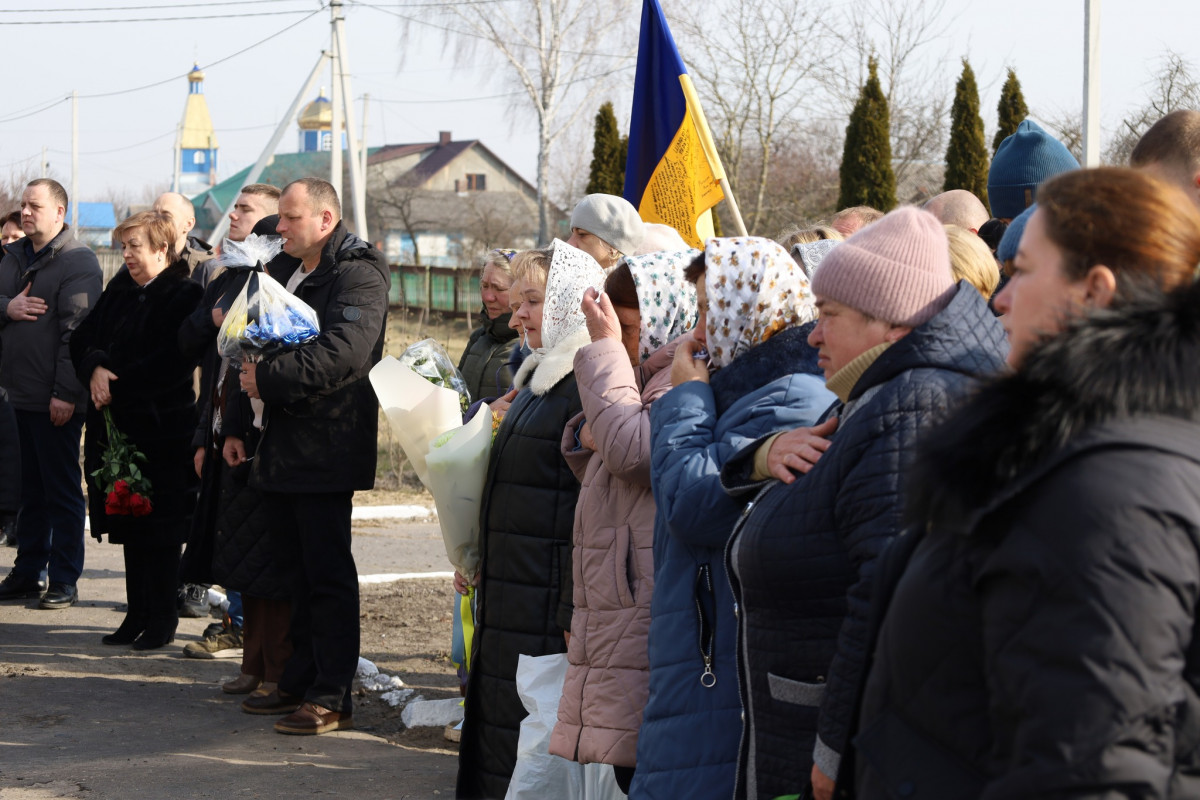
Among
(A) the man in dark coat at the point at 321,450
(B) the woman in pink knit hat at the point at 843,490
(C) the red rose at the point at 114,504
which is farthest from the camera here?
(C) the red rose at the point at 114,504

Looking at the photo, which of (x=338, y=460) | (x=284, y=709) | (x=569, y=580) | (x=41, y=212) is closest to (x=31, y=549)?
(x=41, y=212)

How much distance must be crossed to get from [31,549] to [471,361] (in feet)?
11.2

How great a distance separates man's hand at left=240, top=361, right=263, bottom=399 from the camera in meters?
5.23

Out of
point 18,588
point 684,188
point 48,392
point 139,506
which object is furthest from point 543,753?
point 18,588

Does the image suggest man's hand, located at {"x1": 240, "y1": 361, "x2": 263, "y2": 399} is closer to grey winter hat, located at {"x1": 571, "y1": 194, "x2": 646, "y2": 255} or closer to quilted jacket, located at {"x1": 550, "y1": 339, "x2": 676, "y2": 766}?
grey winter hat, located at {"x1": 571, "y1": 194, "x2": 646, "y2": 255}

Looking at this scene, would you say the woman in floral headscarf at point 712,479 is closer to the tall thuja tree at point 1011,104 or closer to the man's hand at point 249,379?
the man's hand at point 249,379

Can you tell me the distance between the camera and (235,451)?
5.55 m

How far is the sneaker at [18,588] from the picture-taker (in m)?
7.59

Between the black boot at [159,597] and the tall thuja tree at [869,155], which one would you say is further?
the tall thuja tree at [869,155]

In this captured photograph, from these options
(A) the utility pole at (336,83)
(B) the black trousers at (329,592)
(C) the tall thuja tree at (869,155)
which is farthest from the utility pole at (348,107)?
(B) the black trousers at (329,592)

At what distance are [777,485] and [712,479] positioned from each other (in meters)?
0.30

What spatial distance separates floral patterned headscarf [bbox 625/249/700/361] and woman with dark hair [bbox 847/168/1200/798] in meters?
1.85

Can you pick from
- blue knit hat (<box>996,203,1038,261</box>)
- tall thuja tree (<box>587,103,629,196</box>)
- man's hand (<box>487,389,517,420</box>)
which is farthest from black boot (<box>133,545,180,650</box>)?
tall thuja tree (<box>587,103,629,196</box>)

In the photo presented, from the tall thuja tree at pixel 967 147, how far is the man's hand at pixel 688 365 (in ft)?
65.3
